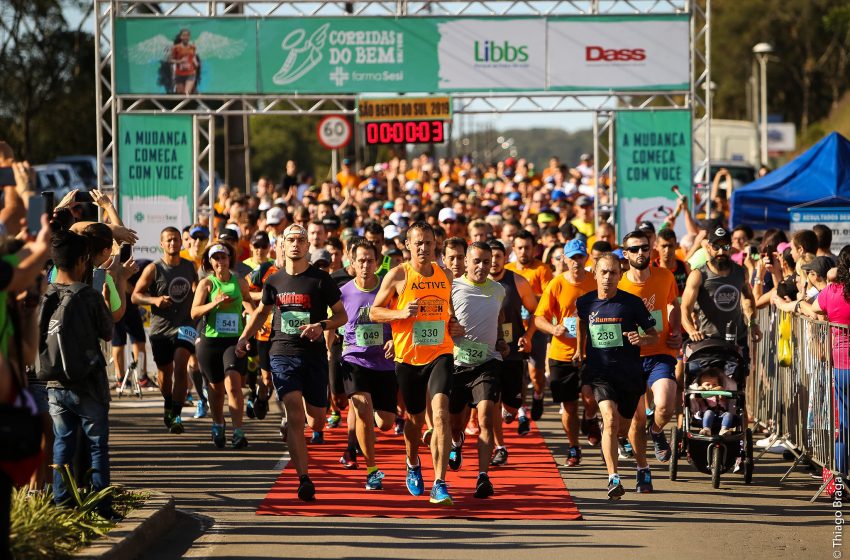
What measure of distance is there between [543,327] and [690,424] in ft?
4.73

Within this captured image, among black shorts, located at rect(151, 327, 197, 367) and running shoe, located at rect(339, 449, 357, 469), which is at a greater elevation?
black shorts, located at rect(151, 327, 197, 367)

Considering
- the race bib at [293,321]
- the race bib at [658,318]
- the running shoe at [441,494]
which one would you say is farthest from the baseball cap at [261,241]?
the running shoe at [441,494]

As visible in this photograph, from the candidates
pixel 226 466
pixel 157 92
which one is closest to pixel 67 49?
pixel 157 92

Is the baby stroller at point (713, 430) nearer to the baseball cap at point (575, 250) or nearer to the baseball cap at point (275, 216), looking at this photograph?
the baseball cap at point (575, 250)

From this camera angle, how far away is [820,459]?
38.6 feet

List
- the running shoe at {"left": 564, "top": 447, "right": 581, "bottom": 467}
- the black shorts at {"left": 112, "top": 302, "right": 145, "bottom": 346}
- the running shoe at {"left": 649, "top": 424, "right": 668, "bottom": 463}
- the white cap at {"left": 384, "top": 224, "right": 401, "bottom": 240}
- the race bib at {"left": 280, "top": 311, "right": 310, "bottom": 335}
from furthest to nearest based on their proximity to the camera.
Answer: the black shorts at {"left": 112, "top": 302, "right": 145, "bottom": 346} < the white cap at {"left": 384, "top": 224, "right": 401, "bottom": 240} < the running shoe at {"left": 649, "top": 424, "right": 668, "bottom": 463} < the running shoe at {"left": 564, "top": 447, "right": 581, "bottom": 467} < the race bib at {"left": 280, "top": 311, "right": 310, "bottom": 335}

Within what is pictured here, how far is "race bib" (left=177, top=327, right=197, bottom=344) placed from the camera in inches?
567

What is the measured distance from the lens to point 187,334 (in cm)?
1441

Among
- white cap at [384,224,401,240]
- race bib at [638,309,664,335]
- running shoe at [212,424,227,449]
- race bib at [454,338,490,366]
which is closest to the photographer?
race bib at [454,338,490,366]

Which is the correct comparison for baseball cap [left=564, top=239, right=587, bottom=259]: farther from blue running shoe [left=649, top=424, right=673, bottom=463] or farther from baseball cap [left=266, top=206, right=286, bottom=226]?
baseball cap [left=266, top=206, right=286, bottom=226]

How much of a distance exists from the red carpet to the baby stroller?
111cm

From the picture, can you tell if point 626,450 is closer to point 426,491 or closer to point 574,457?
point 574,457

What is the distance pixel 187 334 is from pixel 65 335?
207 inches

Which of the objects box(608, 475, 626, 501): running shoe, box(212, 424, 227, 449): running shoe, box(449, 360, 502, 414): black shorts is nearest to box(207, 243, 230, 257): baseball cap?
box(212, 424, 227, 449): running shoe
